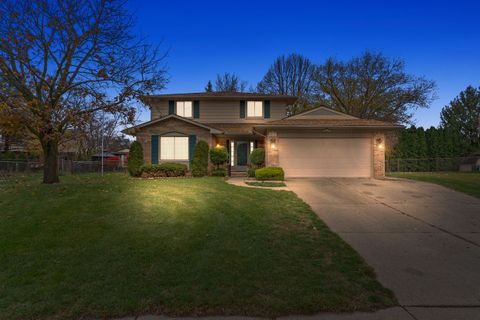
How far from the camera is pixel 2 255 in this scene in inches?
154

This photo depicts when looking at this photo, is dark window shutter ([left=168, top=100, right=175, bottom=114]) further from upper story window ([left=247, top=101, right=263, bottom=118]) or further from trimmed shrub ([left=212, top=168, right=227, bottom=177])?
trimmed shrub ([left=212, top=168, right=227, bottom=177])

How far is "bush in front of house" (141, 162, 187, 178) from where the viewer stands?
1491cm

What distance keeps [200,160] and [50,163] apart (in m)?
7.18

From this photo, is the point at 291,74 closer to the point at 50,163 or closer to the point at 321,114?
the point at 321,114

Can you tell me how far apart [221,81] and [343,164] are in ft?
82.9

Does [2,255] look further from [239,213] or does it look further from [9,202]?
[239,213]

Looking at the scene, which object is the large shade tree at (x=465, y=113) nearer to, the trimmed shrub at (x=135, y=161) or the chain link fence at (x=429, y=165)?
the chain link fence at (x=429, y=165)

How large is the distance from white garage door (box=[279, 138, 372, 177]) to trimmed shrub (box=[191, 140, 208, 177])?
4499mm

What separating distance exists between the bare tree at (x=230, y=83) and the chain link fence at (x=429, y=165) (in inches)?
799

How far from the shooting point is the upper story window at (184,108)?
1905 centimetres

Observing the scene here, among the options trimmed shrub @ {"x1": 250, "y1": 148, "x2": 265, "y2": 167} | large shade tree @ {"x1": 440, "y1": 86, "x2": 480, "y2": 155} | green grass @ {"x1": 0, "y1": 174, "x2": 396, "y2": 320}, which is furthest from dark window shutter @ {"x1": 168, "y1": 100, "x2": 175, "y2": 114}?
large shade tree @ {"x1": 440, "y1": 86, "x2": 480, "y2": 155}

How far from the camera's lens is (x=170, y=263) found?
366 centimetres

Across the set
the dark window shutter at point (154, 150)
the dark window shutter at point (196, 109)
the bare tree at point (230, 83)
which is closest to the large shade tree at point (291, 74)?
the bare tree at point (230, 83)

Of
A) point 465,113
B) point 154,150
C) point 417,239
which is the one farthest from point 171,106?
point 465,113
